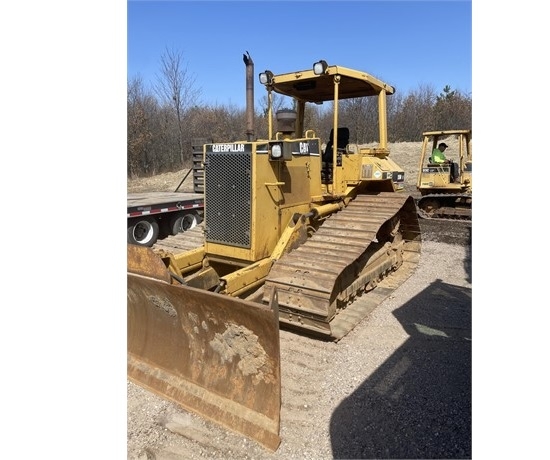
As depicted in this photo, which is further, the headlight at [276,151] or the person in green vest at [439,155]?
the person in green vest at [439,155]

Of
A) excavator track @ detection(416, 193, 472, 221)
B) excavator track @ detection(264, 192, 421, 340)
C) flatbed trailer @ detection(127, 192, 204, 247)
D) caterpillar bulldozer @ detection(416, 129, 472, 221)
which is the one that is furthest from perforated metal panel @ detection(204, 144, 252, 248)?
caterpillar bulldozer @ detection(416, 129, 472, 221)

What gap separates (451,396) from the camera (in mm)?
3453

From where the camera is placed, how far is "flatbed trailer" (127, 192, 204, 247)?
8.93 metres

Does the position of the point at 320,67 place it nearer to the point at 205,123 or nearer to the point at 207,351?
the point at 207,351

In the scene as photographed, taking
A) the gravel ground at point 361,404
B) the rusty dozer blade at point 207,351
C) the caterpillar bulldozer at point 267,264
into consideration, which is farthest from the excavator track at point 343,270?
the rusty dozer blade at point 207,351

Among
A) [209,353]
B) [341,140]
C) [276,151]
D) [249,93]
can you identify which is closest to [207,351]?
[209,353]

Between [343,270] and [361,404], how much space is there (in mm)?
1433

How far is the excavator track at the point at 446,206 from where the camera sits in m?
12.8

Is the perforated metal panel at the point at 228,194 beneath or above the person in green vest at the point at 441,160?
beneath

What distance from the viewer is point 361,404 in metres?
3.37

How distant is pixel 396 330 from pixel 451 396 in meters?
1.33

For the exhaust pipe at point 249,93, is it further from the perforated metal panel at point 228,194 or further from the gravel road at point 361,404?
the gravel road at point 361,404

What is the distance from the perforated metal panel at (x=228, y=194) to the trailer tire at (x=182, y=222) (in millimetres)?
5095

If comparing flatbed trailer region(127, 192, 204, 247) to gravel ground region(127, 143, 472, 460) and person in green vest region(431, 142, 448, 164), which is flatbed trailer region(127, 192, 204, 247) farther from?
person in green vest region(431, 142, 448, 164)
